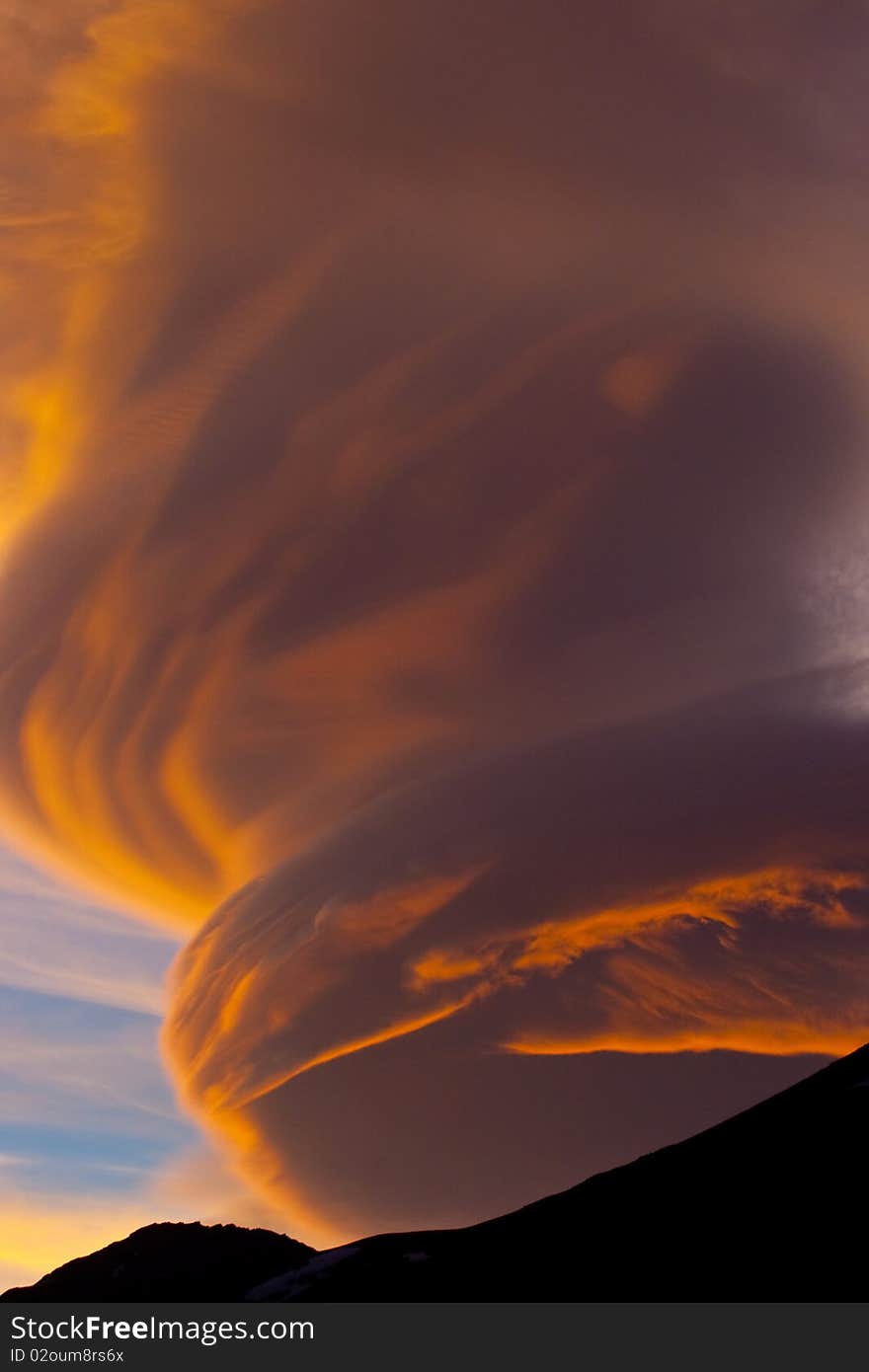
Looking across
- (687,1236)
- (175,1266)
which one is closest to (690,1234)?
(687,1236)

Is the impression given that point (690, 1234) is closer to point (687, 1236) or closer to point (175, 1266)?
point (687, 1236)

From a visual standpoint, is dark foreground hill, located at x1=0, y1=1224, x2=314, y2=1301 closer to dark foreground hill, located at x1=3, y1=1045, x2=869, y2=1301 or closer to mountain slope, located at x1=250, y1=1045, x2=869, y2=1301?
dark foreground hill, located at x1=3, y1=1045, x2=869, y2=1301

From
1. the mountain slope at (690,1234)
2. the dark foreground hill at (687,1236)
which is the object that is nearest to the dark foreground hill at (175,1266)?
the dark foreground hill at (687,1236)

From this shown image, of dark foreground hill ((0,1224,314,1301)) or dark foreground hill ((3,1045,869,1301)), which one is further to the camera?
dark foreground hill ((0,1224,314,1301))

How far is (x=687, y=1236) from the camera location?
6825 cm

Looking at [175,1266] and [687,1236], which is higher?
[175,1266]

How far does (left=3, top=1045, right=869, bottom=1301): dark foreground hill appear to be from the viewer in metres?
61.0

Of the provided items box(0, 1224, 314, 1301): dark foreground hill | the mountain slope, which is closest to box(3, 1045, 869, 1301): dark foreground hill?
the mountain slope

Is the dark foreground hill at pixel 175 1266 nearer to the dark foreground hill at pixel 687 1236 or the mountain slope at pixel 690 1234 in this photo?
the dark foreground hill at pixel 687 1236

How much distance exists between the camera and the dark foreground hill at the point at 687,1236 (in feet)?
200

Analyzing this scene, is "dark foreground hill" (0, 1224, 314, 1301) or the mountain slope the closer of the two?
the mountain slope
